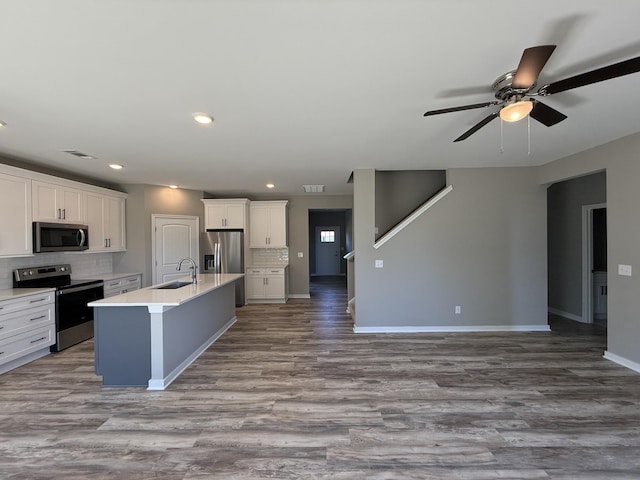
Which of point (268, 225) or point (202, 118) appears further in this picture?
point (268, 225)

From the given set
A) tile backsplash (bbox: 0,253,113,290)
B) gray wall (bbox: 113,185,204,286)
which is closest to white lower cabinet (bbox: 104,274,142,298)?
gray wall (bbox: 113,185,204,286)

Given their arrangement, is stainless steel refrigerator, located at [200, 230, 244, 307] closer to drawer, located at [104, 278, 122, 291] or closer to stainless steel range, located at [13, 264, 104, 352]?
drawer, located at [104, 278, 122, 291]

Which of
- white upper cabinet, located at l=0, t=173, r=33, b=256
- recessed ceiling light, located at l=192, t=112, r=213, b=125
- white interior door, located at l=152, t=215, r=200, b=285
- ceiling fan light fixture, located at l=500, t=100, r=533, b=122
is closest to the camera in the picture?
ceiling fan light fixture, located at l=500, t=100, r=533, b=122

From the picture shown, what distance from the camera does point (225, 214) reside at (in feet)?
21.4

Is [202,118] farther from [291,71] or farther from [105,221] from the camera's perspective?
[105,221]

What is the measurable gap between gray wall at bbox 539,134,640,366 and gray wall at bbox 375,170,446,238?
7.50ft

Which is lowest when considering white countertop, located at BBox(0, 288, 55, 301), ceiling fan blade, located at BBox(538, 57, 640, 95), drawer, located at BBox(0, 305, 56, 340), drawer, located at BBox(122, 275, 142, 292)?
drawer, located at BBox(0, 305, 56, 340)

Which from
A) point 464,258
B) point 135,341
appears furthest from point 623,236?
point 135,341

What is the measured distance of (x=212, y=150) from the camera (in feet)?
11.6

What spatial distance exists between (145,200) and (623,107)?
653cm

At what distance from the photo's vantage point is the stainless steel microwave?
377 cm

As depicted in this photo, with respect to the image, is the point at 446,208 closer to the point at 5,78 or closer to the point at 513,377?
the point at 513,377

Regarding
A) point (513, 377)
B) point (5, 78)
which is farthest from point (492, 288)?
point (5, 78)

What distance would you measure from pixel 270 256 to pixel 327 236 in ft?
15.8
